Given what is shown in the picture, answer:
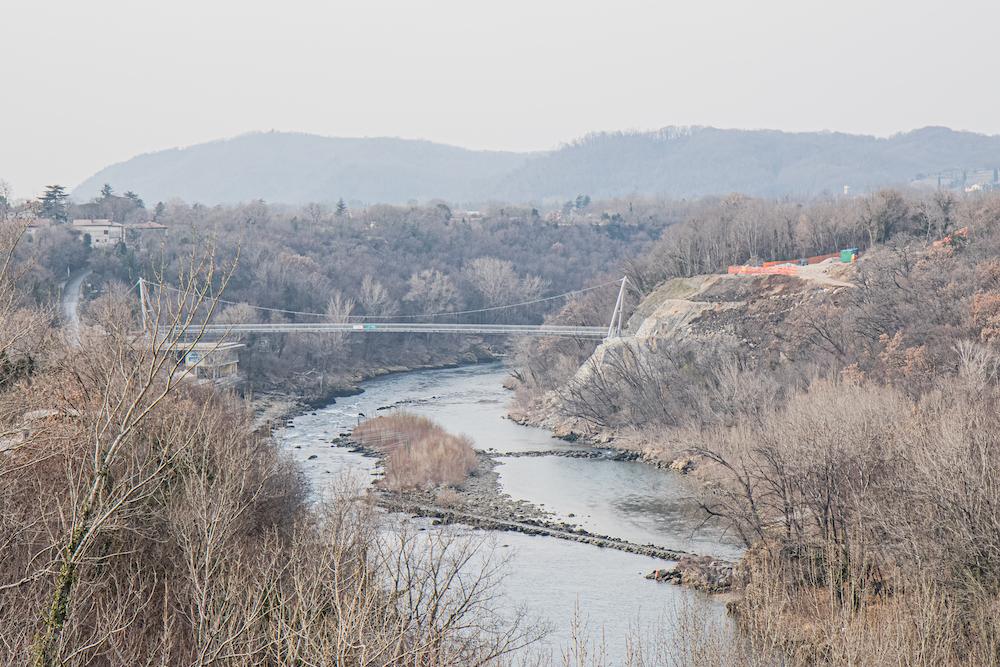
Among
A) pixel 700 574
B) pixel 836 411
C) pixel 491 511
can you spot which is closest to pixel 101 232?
pixel 491 511

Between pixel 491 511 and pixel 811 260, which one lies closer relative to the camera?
pixel 491 511

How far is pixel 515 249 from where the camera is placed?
A: 309 feet

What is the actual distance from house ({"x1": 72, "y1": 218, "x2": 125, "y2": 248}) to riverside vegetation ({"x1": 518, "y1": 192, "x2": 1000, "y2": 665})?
3066cm

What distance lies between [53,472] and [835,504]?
13.0m

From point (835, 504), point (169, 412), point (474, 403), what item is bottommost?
point (474, 403)

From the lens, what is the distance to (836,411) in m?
22.5

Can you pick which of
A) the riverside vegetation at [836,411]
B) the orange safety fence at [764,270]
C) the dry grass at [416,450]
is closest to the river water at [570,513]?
the dry grass at [416,450]

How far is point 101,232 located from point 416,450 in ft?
145

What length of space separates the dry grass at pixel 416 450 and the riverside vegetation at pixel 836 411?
6.47 meters

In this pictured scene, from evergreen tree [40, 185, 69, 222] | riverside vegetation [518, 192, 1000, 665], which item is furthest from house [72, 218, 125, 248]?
riverside vegetation [518, 192, 1000, 665]

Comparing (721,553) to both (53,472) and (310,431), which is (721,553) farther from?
(310,431)

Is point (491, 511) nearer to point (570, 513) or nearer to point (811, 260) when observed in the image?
point (570, 513)

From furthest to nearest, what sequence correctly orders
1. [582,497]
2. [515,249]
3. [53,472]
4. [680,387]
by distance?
1. [515,249]
2. [680,387]
3. [582,497]
4. [53,472]

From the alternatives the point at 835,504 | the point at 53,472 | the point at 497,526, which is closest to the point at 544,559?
the point at 497,526
